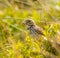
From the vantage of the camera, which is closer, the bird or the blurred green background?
the blurred green background

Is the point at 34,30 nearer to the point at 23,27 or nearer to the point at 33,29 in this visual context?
the point at 33,29

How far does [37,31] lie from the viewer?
13.8 feet

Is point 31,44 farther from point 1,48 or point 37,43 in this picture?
point 1,48

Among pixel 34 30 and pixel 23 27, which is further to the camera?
pixel 23 27

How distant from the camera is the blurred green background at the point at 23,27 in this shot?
153 inches

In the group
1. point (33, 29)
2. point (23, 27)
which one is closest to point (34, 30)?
point (33, 29)

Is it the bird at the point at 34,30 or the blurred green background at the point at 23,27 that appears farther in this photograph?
the bird at the point at 34,30

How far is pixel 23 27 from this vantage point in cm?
572

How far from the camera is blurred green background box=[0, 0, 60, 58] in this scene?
3.90m

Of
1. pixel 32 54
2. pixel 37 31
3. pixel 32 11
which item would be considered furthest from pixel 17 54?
pixel 32 11

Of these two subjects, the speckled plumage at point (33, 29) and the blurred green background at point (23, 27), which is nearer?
the blurred green background at point (23, 27)

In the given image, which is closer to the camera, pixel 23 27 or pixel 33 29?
pixel 33 29

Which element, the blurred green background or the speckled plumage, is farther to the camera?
the speckled plumage

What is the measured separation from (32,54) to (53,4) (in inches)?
110
